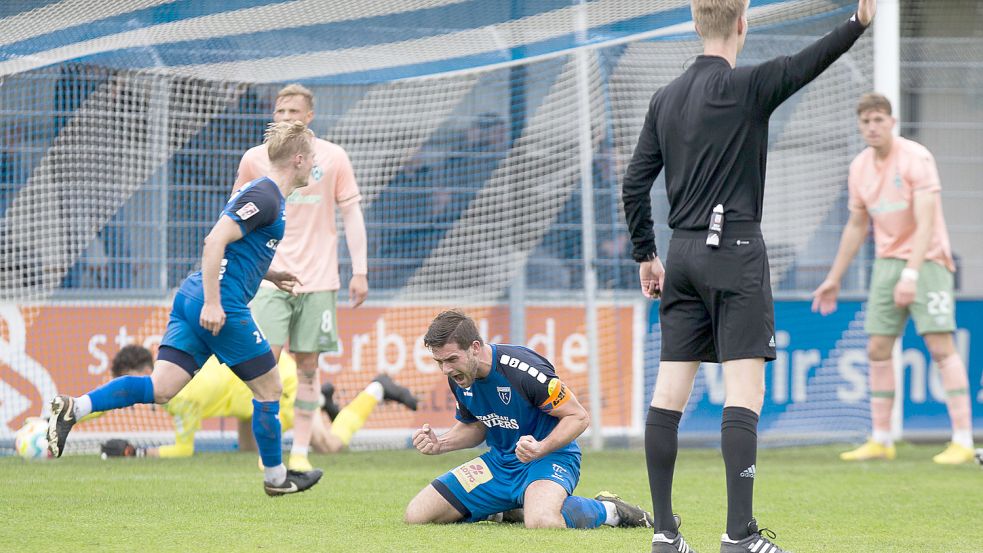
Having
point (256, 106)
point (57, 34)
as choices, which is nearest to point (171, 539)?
point (57, 34)

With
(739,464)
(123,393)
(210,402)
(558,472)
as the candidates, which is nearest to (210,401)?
(210,402)

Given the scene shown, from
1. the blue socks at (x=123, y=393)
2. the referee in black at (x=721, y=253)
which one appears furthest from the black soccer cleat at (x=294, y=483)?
the referee in black at (x=721, y=253)

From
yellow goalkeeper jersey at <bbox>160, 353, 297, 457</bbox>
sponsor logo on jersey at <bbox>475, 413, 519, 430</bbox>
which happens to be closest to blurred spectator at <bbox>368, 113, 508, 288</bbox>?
yellow goalkeeper jersey at <bbox>160, 353, 297, 457</bbox>

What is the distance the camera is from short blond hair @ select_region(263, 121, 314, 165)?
541 centimetres

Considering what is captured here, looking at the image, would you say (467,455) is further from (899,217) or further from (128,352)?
(899,217)

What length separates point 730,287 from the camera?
3.84 meters

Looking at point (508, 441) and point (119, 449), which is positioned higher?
point (508, 441)

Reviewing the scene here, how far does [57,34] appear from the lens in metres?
6.73

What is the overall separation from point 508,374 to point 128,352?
3.77 metres

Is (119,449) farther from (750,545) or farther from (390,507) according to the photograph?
(750,545)

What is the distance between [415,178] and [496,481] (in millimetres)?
4545

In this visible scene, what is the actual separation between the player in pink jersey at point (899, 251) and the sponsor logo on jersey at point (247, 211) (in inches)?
149

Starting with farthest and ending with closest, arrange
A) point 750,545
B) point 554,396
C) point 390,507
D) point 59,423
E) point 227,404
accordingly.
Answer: point 227,404, point 390,507, point 59,423, point 554,396, point 750,545

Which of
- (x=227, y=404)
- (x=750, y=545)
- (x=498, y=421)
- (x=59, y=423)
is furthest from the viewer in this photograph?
(x=227, y=404)
